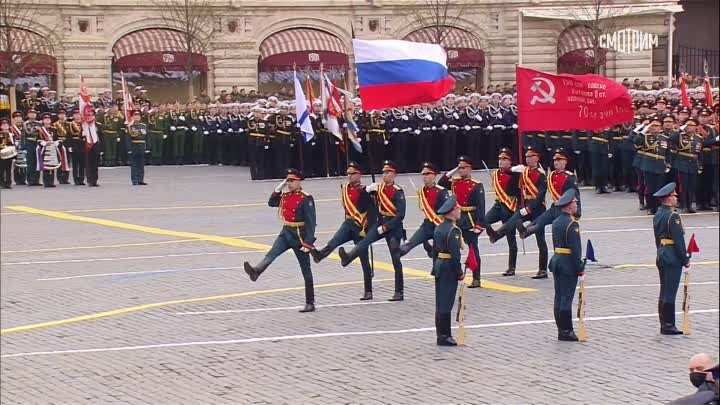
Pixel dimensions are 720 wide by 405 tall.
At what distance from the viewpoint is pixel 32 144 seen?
30938 millimetres

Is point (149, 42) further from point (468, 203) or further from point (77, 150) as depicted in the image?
point (468, 203)

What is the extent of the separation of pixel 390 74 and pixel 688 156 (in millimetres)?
8014

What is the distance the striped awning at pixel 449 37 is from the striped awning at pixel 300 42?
2507 millimetres

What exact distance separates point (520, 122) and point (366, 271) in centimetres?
334

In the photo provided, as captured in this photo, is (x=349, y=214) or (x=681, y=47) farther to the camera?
(x=681, y=47)

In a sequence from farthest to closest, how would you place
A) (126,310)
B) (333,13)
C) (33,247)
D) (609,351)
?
(333,13) → (33,247) → (126,310) → (609,351)

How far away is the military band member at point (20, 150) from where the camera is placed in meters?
31.3

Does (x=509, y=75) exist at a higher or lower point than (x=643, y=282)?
higher

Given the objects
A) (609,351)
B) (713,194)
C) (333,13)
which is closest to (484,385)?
(609,351)

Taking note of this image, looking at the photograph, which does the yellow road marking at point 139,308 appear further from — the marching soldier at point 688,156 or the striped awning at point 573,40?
the striped awning at point 573,40

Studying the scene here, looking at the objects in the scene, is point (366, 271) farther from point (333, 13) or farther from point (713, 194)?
point (333, 13)

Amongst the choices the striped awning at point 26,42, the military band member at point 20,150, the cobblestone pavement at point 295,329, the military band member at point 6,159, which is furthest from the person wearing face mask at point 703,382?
the striped awning at point 26,42

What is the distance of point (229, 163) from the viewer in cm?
3728

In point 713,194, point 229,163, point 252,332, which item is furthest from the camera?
point 229,163
